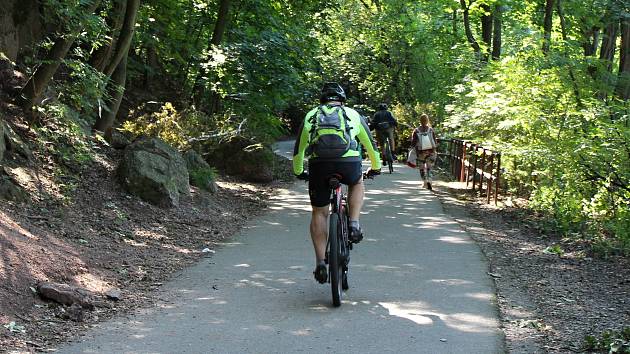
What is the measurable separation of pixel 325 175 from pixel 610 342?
2715 mm

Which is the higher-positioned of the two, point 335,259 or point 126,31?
point 126,31

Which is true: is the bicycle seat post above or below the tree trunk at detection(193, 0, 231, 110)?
below

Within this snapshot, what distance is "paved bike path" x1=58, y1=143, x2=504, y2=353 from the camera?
561 centimetres

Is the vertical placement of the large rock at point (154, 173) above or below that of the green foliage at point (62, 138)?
below

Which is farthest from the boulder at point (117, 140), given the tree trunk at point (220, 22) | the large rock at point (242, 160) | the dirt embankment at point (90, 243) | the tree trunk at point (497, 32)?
the tree trunk at point (497, 32)

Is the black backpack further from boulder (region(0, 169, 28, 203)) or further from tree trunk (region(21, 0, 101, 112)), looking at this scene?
tree trunk (region(21, 0, 101, 112))

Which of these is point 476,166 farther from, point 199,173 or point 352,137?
point 352,137

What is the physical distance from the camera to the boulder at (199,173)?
14.5 m

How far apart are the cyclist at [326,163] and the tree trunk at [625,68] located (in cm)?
861

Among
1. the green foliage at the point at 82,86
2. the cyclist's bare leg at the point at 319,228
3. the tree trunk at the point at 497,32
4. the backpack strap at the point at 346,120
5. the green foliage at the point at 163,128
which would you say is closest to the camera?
the backpack strap at the point at 346,120

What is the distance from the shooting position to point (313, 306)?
6.83 meters

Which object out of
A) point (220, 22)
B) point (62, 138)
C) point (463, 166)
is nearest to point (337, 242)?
point (62, 138)

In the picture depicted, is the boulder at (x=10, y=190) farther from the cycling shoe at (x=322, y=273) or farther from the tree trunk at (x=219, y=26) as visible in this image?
the tree trunk at (x=219, y=26)

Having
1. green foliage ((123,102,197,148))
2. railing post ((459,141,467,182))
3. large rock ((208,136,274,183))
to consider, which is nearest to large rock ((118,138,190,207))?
green foliage ((123,102,197,148))
